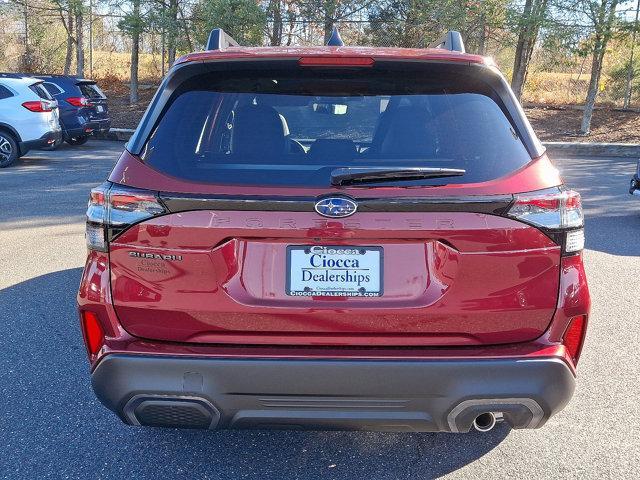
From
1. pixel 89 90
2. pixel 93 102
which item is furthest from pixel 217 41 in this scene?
pixel 89 90

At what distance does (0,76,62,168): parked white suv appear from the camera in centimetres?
1303

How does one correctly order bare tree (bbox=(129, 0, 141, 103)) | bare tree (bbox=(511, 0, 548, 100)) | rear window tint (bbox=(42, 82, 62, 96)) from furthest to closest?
bare tree (bbox=(129, 0, 141, 103)) → bare tree (bbox=(511, 0, 548, 100)) → rear window tint (bbox=(42, 82, 62, 96))

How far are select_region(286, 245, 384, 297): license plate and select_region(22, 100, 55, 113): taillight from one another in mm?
12674

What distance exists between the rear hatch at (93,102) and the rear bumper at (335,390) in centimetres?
1528

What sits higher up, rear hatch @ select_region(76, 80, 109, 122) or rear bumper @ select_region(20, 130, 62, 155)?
rear hatch @ select_region(76, 80, 109, 122)

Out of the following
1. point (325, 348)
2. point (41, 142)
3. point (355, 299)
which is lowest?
point (41, 142)

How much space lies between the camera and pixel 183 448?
9.86 ft

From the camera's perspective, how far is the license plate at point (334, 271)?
2.27 meters

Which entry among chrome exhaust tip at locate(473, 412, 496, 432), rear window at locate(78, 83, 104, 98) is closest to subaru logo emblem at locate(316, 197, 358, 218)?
chrome exhaust tip at locate(473, 412, 496, 432)

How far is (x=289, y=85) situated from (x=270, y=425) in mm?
1351

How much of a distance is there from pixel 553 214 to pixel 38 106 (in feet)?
43.0

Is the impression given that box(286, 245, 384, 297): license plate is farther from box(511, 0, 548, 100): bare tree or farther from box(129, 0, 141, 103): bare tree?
box(129, 0, 141, 103): bare tree

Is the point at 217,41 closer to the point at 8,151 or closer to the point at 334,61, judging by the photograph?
the point at 334,61

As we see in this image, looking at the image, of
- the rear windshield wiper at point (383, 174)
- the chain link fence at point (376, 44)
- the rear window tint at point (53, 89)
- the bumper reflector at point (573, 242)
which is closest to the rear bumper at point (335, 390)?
the bumper reflector at point (573, 242)
